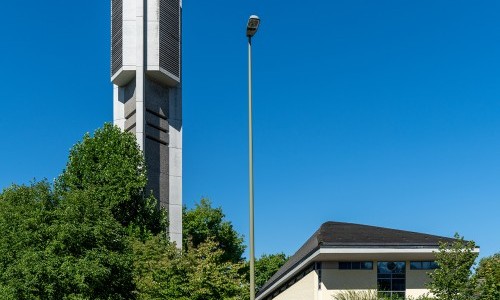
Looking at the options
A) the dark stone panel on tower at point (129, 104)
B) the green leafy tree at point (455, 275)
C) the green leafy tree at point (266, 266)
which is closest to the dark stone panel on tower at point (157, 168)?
the dark stone panel on tower at point (129, 104)

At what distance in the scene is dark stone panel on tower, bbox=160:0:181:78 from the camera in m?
61.0

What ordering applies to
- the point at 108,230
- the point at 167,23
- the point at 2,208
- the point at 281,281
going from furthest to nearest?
the point at 167,23
the point at 281,281
the point at 2,208
the point at 108,230

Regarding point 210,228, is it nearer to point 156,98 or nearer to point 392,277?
point 156,98

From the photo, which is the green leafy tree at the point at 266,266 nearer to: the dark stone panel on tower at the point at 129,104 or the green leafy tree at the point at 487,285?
the dark stone panel on tower at the point at 129,104

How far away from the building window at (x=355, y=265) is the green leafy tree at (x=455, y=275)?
7.81 metres

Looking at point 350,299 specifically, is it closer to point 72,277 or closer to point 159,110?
point 72,277

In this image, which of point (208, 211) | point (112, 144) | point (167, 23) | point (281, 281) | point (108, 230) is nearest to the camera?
point (108, 230)

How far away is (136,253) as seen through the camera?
41.6 metres

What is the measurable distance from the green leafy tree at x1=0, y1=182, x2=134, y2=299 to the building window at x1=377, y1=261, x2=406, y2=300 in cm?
1336

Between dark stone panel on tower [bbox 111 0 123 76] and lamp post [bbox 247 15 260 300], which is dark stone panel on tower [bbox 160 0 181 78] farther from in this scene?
lamp post [bbox 247 15 260 300]

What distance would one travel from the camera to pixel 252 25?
1995 centimetres

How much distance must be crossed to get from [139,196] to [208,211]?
949 inches

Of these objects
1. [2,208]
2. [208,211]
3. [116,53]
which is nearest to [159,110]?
[116,53]

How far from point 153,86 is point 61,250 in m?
28.2
